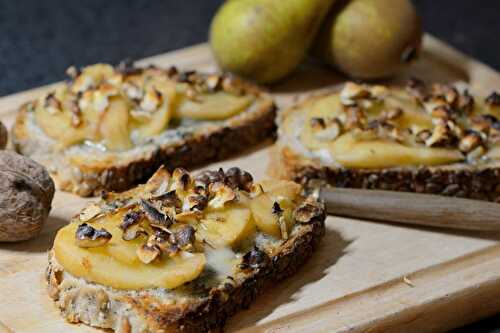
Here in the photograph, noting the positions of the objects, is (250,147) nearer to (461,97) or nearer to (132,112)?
(132,112)

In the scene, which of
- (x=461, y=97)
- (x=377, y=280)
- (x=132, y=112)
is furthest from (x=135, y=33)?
(x=377, y=280)

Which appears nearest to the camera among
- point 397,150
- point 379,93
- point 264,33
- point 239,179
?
point 239,179

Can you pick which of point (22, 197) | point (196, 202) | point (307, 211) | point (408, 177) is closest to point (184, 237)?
point (196, 202)

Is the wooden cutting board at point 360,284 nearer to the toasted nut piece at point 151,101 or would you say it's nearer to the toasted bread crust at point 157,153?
the toasted bread crust at point 157,153

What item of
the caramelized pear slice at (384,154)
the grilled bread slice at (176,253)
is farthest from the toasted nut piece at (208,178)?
the caramelized pear slice at (384,154)

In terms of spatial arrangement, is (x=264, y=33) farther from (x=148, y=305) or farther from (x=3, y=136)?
(x=148, y=305)

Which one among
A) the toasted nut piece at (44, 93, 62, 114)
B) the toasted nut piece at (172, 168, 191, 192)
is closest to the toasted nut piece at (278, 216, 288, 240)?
the toasted nut piece at (172, 168, 191, 192)
